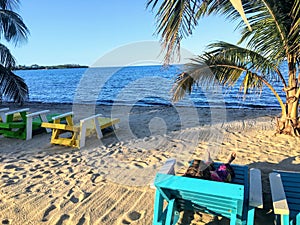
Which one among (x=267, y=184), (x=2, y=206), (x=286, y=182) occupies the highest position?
(x=286, y=182)

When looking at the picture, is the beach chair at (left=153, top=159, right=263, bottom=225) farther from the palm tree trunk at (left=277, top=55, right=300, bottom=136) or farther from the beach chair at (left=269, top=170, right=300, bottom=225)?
the palm tree trunk at (left=277, top=55, right=300, bottom=136)

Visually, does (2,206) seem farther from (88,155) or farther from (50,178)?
(88,155)

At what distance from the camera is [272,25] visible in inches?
169

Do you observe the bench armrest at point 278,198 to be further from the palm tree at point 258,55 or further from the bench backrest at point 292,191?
the palm tree at point 258,55

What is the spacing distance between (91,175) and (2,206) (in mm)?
1189

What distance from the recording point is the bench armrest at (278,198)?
1912mm

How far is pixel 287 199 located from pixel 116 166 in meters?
2.51

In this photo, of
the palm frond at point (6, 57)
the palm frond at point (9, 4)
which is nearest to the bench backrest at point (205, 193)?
the palm frond at point (6, 57)

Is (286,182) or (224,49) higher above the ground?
(224,49)

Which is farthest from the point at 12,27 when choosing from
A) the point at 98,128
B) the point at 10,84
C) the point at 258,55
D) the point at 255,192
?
Answer: the point at 255,192

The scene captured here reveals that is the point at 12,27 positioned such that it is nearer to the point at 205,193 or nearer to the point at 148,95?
the point at 205,193

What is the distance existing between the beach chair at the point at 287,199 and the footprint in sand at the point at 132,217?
1332 mm

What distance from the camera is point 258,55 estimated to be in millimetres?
4906

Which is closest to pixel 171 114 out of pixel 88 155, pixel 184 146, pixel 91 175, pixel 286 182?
pixel 184 146
